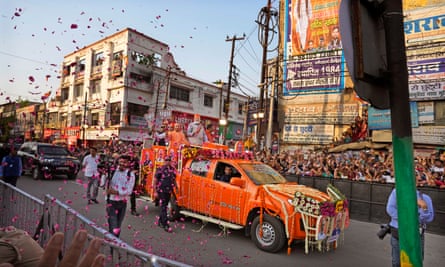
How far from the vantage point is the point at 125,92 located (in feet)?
91.5

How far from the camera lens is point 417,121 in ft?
46.0

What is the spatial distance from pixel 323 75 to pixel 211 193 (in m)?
12.8

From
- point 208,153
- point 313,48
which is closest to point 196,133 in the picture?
point 208,153

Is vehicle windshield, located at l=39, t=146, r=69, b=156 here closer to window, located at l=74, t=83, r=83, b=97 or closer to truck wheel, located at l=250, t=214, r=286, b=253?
truck wheel, located at l=250, t=214, r=286, b=253

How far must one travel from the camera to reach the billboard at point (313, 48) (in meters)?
16.7

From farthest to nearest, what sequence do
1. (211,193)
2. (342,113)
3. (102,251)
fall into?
1. (342,113)
2. (211,193)
3. (102,251)

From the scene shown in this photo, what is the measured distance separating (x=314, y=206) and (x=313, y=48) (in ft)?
46.3

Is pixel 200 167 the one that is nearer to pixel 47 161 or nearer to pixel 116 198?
pixel 116 198

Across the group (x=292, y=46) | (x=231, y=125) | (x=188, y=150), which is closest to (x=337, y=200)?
(x=188, y=150)

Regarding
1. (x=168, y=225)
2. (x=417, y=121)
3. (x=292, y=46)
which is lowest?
(x=168, y=225)

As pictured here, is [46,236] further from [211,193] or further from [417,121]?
[417,121]

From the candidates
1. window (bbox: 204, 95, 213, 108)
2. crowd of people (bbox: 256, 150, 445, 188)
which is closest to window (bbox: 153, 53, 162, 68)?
window (bbox: 204, 95, 213, 108)

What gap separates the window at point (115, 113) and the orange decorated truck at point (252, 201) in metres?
21.3

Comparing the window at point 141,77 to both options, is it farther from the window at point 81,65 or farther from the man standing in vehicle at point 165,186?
the man standing in vehicle at point 165,186
